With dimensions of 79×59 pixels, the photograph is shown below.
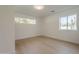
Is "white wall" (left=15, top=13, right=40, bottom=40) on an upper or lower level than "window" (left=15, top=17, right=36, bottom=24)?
lower

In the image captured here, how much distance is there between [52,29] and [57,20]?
92 centimetres

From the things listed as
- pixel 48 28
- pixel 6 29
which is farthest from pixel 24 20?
pixel 6 29

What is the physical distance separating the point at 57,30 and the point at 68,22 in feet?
3.35

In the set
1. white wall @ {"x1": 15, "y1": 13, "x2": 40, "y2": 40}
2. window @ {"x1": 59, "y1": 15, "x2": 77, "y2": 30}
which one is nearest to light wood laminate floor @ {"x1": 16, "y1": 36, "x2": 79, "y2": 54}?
window @ {"x1": 59, "y1": 15, "x2": 77, "y2": 30}

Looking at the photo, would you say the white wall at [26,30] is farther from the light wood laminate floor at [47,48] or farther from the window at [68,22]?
→ the window at [68,22]

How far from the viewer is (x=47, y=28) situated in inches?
262

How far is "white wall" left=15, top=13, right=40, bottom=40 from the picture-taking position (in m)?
5.20

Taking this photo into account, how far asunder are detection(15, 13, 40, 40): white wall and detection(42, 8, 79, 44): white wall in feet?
2.21

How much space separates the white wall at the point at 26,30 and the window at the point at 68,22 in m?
2.49

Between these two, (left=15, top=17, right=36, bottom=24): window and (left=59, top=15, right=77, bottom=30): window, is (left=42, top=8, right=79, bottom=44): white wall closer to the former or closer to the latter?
(left=59, top=15, right=77, bottom=30): window

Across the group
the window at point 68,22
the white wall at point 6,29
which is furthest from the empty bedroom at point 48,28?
the white wall at point 6,29
